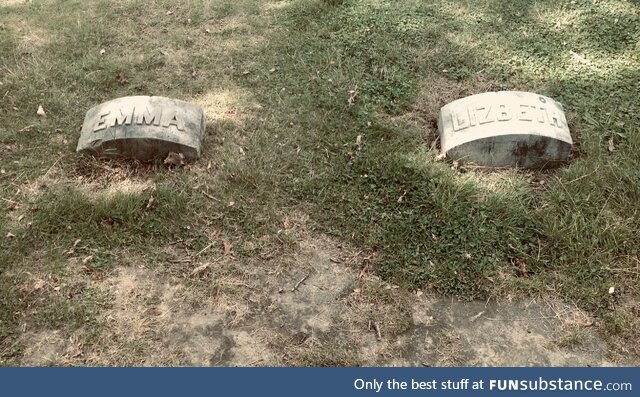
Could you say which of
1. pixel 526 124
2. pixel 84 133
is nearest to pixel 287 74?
pixel 84 133

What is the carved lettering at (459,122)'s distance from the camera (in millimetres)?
4143

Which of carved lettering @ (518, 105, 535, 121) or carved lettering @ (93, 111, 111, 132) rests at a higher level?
carved lettering @ (93, 111, 111, 132)

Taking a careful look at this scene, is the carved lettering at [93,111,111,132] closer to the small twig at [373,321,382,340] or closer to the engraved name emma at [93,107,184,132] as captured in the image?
the engraved name emma at [93,107,184,132]

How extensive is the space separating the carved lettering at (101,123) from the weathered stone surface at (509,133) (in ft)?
7.91

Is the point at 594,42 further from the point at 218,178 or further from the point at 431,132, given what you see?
the point at 218,178

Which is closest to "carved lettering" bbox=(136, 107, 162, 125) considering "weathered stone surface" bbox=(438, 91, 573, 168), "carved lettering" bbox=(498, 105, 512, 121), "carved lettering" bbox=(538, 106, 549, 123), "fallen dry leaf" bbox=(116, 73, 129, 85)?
"fallen dry leaf" bbox=(116, 73, 129, 85)

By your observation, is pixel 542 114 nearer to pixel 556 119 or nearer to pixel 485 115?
pixel 556 119

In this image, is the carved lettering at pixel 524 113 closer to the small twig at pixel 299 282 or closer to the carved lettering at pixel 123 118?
the small twig at pixel 299 282

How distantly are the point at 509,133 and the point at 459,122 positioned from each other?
376 millimetres

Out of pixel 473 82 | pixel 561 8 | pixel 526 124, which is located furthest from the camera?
pixel 561 8

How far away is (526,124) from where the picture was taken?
4.01 metres

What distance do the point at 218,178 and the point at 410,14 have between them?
2.85m

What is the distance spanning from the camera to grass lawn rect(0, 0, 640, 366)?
326 cm

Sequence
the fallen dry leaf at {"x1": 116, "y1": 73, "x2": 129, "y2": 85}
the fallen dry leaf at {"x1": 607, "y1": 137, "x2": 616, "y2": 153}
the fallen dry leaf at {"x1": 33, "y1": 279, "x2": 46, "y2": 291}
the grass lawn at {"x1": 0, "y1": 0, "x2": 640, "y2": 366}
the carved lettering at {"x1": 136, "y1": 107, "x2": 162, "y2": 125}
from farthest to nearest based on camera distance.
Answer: the fallen dry leaf at {"x1": 116, "y1": 73, "x2": 129, "y2": 85} < the fallen dry leaf at {"x1": 607, "y1": 137, "x2": 616, "y2": 153} < the carved lettering at {"x1": 136, "y1": 107, "x2": 162, "y2": 125} < the fallen dry leaf at {"x1": 33, "y1": 279, "x2": 46, "y2": 291} < the grass lawn at {"x1": 0, "y1": 0, "x2": 640, "y2": 366}
